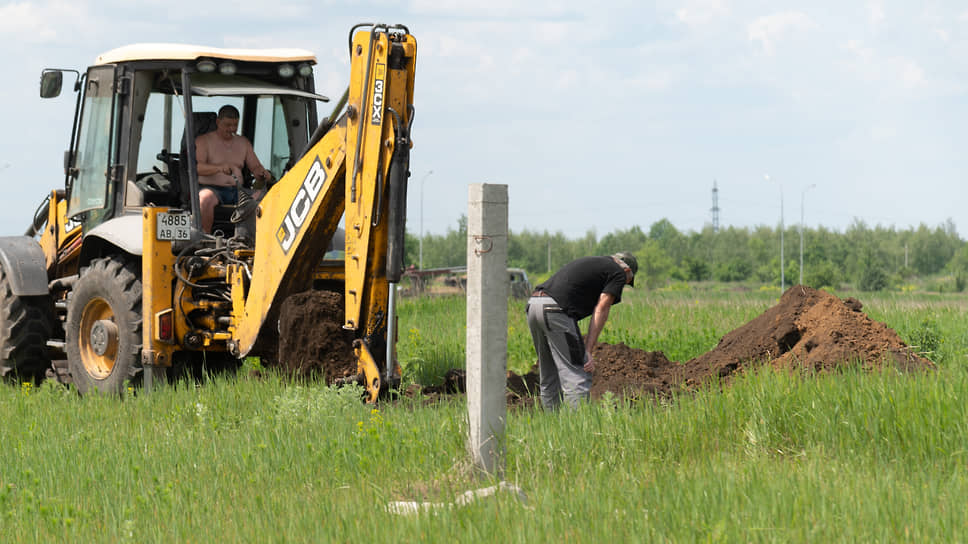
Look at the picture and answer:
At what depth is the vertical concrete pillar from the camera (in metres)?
5.74

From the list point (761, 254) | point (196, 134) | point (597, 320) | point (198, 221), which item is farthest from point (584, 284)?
point (761, 254)

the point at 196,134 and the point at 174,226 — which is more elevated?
the point at 196,134

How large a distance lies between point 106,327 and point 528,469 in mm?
5939

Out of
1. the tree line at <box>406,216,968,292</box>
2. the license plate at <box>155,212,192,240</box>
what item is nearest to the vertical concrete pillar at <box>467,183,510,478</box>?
the license plate at <box>155,212,192,240</box>

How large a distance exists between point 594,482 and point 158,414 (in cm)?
477

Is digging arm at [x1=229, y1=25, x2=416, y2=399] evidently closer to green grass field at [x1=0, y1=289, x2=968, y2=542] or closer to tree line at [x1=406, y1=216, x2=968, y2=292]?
green grass field at [x1=0, y1=289, x2=968, y2=542]

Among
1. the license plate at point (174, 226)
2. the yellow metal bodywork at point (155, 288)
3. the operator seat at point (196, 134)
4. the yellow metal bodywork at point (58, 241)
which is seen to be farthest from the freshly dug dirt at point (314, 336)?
the yellow metal bodywork at point (58, 241)

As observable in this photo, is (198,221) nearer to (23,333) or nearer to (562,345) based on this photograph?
(23,333)

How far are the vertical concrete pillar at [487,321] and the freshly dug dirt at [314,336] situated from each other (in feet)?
11.2

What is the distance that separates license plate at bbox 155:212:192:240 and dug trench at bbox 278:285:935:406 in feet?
5.14

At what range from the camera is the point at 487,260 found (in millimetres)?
5738

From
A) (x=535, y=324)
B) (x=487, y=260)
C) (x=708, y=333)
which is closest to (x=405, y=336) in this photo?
(x=708, y=333)

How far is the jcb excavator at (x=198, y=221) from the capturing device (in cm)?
857

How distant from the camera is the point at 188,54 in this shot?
9.91m
